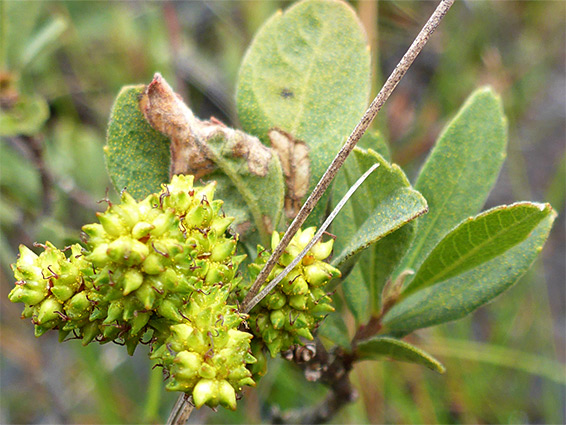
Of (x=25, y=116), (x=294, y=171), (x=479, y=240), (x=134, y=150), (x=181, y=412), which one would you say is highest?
(x=479, y=240)

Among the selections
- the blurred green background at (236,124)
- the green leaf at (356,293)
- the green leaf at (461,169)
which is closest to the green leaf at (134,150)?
the green leaf at (356,293)

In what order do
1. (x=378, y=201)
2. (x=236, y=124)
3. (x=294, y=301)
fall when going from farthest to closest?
(x=236, y=124) < (x=378, y=201) < (x=294, y=301)

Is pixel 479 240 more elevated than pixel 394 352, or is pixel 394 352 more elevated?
pixel 479 240

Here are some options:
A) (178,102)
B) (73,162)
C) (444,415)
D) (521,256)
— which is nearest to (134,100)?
(178,102)

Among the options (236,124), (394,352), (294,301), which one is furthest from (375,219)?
(236,124)

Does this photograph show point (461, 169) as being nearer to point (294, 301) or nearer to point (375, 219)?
point (375, 219)

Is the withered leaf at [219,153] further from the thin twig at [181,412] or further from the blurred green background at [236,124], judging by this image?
the blurred green background at [236,124]
